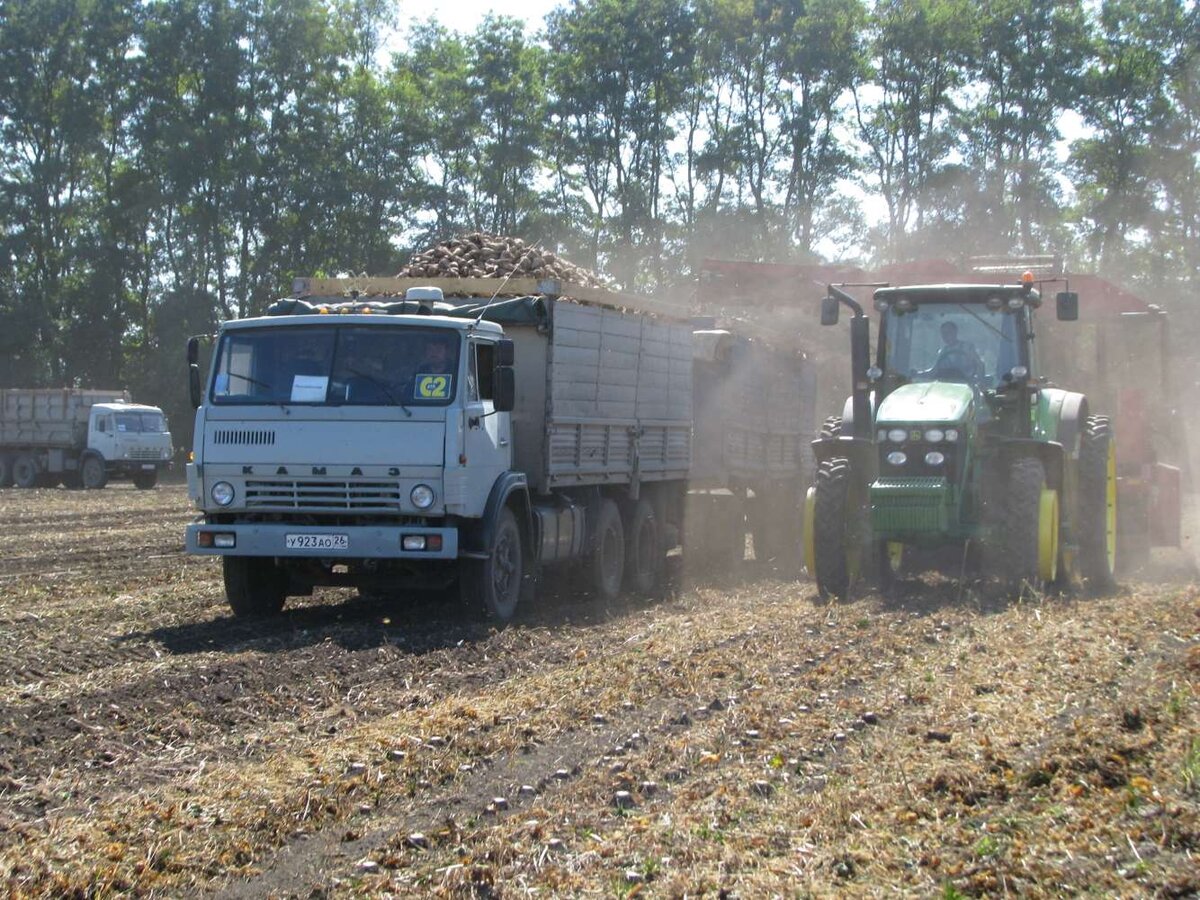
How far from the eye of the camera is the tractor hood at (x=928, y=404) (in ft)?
39.5

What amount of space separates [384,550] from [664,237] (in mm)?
39320

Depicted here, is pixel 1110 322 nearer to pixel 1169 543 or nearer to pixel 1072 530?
pixel 1169 543

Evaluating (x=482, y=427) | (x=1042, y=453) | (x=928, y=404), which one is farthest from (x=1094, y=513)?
(x=482, y=427)

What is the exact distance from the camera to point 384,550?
10695 millimetres

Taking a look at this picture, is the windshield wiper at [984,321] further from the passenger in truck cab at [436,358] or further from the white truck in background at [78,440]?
the white truck in background at [78,440]

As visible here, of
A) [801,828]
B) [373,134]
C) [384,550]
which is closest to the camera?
[801,828]

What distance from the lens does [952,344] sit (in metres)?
13.2

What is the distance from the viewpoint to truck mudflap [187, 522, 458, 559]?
10.7 metres

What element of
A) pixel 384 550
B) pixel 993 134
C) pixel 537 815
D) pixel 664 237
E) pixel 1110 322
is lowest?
pixel 537 815

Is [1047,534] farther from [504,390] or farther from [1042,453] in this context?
[504,390]

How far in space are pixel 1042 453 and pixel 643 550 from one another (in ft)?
14.1

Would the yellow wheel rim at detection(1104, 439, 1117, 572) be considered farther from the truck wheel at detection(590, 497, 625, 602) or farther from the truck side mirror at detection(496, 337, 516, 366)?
the truck side mirror at detection(496, 337, 516, 366)

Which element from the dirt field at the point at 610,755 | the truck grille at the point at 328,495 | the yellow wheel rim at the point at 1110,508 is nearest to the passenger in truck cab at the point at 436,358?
the truck grille at the point at 328,495

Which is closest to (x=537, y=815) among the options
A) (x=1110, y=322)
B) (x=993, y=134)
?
(x=1110, y=322)
